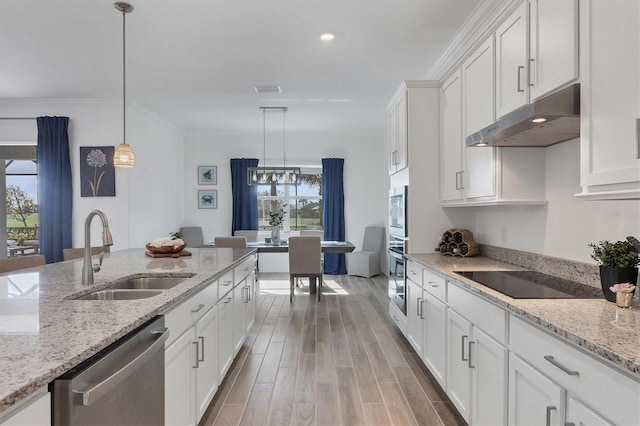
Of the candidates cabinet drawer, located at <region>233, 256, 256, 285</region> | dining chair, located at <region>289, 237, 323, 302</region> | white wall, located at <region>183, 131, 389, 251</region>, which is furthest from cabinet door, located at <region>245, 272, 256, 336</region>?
white wall, located at <region>183, 131, 389, 251</region>

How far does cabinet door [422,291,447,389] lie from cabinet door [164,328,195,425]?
5.12 feet

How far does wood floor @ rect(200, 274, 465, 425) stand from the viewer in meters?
2.39

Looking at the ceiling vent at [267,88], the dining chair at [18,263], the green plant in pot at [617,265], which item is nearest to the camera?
the green plant in pot at [617,265]

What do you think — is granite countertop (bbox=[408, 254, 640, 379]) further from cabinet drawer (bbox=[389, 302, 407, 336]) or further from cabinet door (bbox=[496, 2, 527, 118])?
cabinet drawer (bbox=[389, 302, 407, 336])

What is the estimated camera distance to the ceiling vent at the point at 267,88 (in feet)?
15.7

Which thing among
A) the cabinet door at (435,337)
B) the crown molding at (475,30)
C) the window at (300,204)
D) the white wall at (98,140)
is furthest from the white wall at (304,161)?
the cabinet door at (435,337)

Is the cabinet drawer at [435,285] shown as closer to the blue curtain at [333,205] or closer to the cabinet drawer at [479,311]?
the cabinet drawer at [479,311]

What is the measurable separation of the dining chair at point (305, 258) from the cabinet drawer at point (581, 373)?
12.9ft

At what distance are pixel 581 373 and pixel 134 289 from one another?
2.16 m

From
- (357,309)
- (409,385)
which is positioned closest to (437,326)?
(409,385)

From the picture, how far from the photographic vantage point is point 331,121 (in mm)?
6723

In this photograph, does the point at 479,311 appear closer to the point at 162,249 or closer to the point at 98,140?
the point at 162,249

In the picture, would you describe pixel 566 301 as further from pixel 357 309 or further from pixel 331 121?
pixel 331 121

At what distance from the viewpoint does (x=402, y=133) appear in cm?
368
